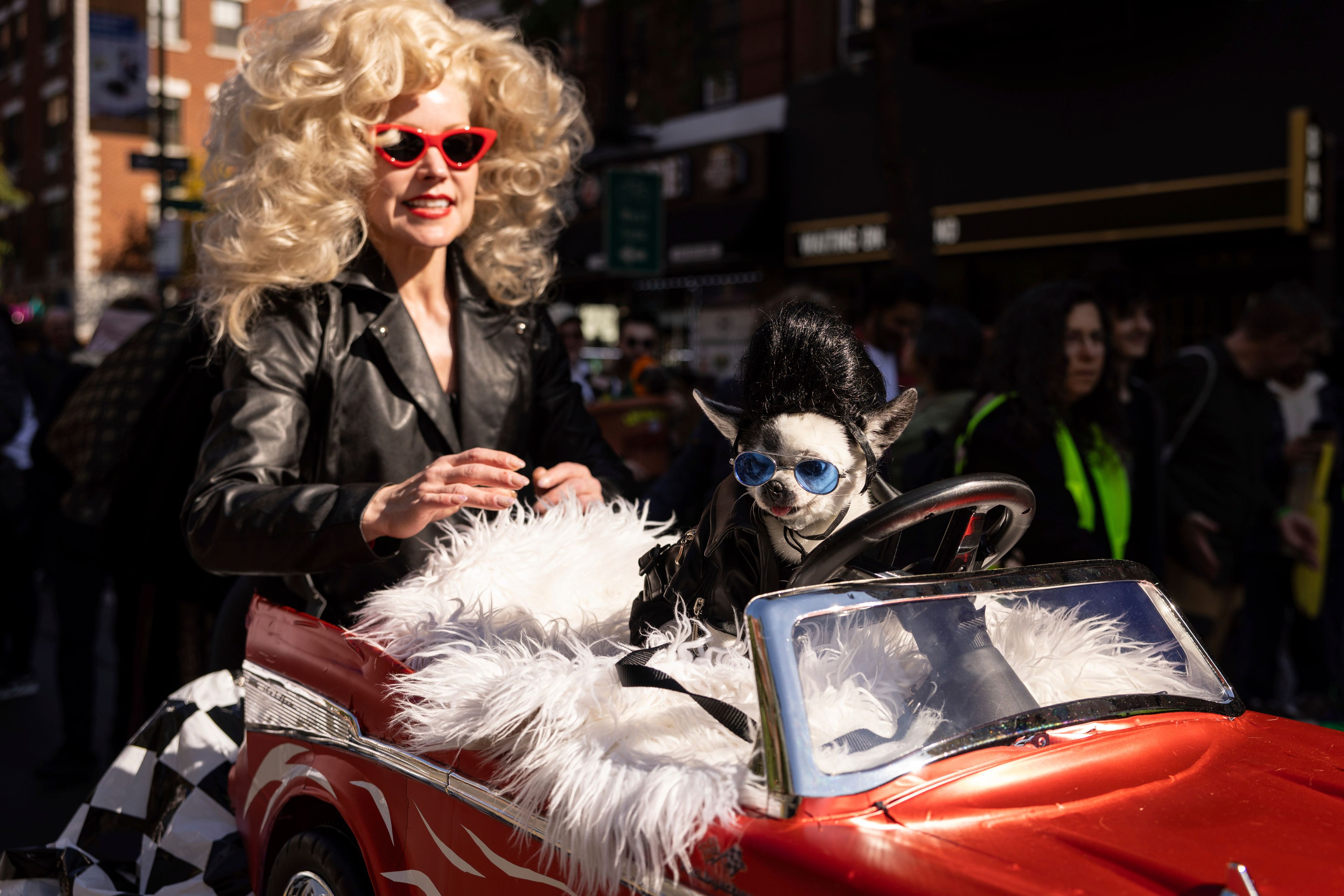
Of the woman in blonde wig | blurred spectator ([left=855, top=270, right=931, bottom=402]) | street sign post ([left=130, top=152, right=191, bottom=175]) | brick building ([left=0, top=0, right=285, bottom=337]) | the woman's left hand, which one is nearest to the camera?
the woman in blonde wig

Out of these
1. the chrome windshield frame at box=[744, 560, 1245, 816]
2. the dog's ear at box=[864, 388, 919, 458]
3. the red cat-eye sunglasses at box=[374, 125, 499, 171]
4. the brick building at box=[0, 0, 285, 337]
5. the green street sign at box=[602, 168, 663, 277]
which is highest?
the brick building at box=[0, 0, 285, 337]

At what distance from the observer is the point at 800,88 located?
1364 cm

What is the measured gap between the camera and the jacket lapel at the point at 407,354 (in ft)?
8.68

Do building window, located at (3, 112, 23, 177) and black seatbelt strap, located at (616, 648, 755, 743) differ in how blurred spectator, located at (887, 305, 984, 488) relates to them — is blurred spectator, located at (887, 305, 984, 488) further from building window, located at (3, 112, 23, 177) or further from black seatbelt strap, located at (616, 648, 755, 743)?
building window, located at (3, 112, 23, 177)

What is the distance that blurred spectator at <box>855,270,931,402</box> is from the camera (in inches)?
196

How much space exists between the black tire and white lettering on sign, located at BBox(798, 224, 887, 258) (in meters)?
11.2

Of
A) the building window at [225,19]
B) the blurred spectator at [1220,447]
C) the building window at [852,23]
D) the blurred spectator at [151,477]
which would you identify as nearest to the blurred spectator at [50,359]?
the blurred spectator at [151,477]

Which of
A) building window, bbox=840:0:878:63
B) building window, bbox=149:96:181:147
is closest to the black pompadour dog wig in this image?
building window, bbox=840:0:878:63

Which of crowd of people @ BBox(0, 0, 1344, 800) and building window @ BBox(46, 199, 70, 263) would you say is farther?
building window @ BBox(46, 199, 70, 263)

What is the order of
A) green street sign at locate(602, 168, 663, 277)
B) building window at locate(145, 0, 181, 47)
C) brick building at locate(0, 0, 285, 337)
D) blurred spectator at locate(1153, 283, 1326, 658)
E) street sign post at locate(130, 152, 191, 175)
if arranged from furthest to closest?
1. brick building at locate(0, 0, 285, 337)
2. building window at locate(145, 0, 181, 47)
3. street sign post at locate(130, 152, 191, 175)
4. green street sign at locate(602, 168, 663, 277)
5. blurred spectator at locate(1153, 283, 1326, 658)

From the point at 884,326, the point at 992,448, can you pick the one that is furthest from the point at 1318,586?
the point at 992,448

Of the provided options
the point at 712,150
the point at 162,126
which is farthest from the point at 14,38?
the point at 712,150

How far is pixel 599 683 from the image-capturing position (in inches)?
66.5

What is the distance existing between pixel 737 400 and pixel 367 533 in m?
0.78
